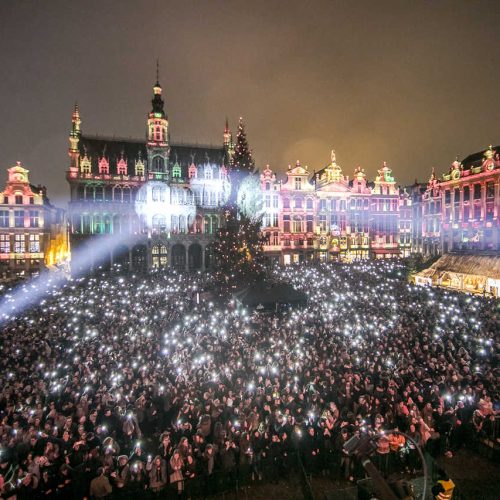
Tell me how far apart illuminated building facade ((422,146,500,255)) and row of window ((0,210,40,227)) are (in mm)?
63770

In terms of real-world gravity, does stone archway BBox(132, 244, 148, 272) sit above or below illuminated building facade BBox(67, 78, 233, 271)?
below

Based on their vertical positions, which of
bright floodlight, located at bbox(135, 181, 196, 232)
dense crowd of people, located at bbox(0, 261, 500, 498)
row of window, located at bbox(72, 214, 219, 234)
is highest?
bright floodlight, located at bbox(135, 181, 196, 232)

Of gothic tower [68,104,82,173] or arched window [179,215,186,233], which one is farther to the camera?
arched window [179,215,186,233]

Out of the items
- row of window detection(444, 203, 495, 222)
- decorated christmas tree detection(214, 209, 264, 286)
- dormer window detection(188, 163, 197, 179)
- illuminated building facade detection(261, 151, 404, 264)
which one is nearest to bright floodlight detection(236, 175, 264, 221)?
decorated christmas tree detection(214, 209, 264, 286)

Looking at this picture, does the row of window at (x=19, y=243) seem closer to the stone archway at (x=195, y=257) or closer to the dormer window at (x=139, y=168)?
the dormer window at (x=139, y=168)

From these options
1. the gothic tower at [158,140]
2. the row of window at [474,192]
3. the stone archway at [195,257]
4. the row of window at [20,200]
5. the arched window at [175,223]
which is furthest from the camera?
the stone archway at [195,257]

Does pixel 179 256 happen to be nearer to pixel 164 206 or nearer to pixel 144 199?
pixel 164 206

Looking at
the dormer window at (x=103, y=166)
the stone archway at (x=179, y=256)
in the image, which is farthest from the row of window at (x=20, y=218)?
the stone archway at (x=179, y=256)

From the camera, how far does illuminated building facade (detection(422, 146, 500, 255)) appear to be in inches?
1826

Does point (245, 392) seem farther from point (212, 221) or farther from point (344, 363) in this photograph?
point (212, 221)

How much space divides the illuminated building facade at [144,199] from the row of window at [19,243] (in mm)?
7678

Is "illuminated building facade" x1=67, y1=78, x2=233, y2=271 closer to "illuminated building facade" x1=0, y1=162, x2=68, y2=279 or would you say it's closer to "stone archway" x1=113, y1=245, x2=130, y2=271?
"stone archway" x1=113, y1=245, x2=130, y2=271

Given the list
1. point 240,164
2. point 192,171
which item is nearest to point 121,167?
point 192,171

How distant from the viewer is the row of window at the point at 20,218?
170 ft
